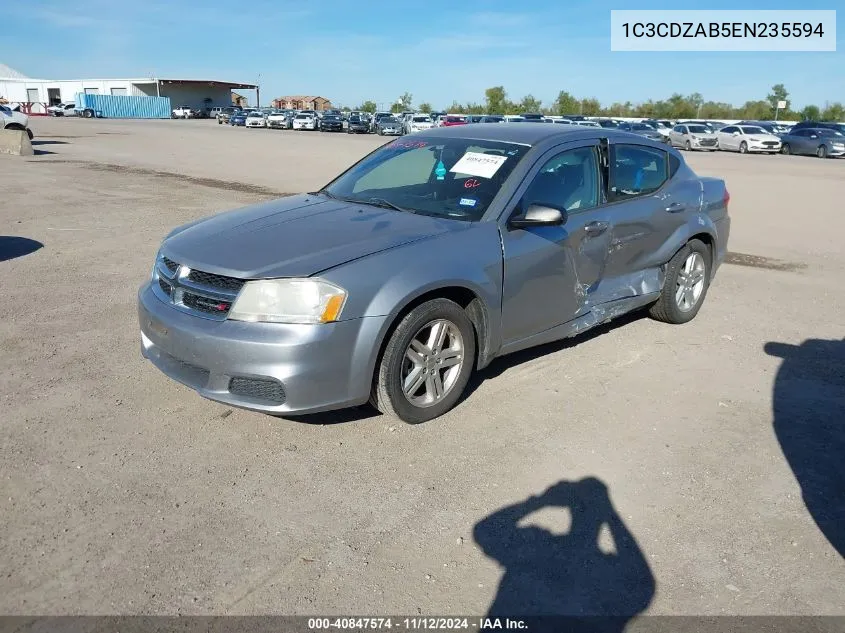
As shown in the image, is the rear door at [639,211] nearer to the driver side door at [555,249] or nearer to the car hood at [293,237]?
the driver side door at [555,249]

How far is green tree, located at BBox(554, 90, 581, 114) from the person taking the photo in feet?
296

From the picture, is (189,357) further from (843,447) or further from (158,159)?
(158,159)

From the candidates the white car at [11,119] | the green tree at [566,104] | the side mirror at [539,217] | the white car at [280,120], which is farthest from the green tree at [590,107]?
the side mirror at [539,217]

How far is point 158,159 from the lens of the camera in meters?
23.3

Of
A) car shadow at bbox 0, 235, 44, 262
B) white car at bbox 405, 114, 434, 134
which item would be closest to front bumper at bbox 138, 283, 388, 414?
car shadow at bbox 0, 235, 44, 262

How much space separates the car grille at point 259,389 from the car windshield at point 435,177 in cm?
152

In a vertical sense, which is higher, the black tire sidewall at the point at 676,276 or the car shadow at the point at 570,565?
the black tire sidewall at the point at 676,276

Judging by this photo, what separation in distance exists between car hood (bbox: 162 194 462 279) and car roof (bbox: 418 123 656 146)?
38.5 inches

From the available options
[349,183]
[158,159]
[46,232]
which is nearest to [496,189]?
[349,183]

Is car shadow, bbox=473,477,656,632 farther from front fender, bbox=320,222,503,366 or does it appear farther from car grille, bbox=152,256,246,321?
car grille, bbox=152,256,246,321

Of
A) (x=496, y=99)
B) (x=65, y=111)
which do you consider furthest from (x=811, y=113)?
Answer: (x=65, y=111)

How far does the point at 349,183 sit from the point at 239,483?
2.51 metres

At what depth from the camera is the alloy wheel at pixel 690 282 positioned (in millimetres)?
5984

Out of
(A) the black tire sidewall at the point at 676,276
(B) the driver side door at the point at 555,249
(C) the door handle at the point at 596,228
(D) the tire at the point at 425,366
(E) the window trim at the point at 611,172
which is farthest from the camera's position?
(A) the black tire sidewall at the point at 676,276
